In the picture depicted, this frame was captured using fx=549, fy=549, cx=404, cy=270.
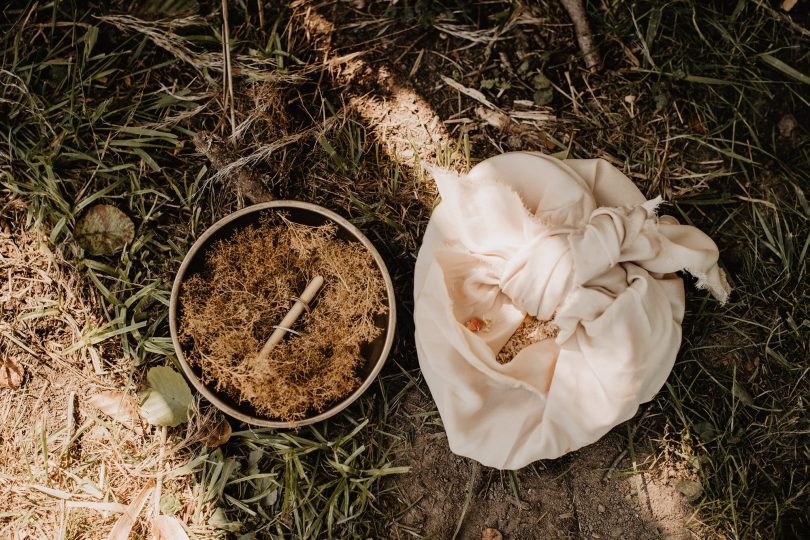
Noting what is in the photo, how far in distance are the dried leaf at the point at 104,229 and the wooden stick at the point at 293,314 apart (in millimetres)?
643

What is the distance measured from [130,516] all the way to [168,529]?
5.5 inches

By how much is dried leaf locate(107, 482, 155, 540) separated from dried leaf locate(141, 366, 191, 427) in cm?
23

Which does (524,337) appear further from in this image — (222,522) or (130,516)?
(130,516)

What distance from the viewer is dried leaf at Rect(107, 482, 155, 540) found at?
1.83 meters

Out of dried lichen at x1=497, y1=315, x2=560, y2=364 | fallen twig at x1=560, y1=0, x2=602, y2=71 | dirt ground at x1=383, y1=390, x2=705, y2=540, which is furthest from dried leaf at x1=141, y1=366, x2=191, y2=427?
fallen twig at x1=560, y1=0, x2=602, y2=71

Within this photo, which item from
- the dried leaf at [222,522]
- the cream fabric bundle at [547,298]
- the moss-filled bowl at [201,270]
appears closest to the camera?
the cream fabric bundle at [547,298]

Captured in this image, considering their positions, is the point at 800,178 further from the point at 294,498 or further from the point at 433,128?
the point at 294,498

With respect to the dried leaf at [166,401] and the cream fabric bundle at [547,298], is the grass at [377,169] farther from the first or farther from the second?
the cream fabric bundle at [547,298]

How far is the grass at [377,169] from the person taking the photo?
6.08 ft

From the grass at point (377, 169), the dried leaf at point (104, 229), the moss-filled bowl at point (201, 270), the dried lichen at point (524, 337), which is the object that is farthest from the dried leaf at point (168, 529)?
the dried lichen at point (524, 337)

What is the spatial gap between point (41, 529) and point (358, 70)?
6.40ft

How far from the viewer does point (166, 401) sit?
1.88m

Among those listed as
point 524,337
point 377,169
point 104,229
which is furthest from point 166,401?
point 524,337

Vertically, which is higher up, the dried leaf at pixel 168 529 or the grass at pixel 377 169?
the grass at pixel 377 169
